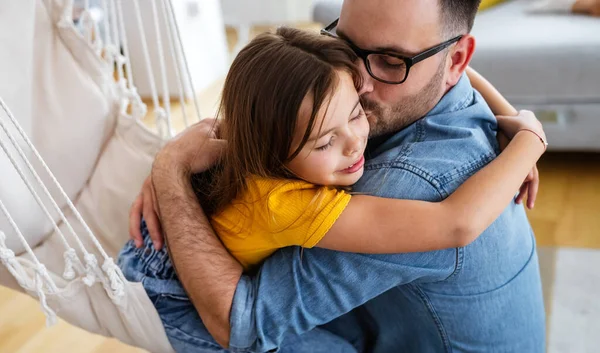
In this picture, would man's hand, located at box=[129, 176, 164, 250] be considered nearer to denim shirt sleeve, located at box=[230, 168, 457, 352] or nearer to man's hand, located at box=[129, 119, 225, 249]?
man's hand, located at box=[129, 119, 225, 249]

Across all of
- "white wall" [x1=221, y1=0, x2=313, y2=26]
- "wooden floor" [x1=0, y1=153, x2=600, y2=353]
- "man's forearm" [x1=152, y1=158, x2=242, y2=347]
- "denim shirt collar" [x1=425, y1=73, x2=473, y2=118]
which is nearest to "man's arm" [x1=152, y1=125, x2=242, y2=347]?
"man's forearm" [x1=152, y1=158, x2=242, y2=347]

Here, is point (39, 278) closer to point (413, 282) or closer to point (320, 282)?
point (320, 282)

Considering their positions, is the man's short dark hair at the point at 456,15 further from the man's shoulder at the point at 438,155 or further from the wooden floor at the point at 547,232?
the wooden floor at the point at 547,232

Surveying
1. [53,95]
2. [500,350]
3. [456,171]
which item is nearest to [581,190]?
[500,350]

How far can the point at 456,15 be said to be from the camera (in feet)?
3.24

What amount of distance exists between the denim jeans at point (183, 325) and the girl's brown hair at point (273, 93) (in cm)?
19

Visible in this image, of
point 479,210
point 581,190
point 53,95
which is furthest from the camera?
point 581,190

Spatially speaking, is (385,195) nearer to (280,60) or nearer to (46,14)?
(280,60)

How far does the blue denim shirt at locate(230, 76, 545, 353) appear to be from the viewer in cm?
85

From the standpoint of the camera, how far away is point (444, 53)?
0.99m

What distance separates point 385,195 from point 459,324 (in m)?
0.28

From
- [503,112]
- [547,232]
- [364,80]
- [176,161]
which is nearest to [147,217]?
[176,161]

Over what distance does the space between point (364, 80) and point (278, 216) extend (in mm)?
278

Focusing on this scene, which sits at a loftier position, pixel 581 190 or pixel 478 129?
pixel 478 129
